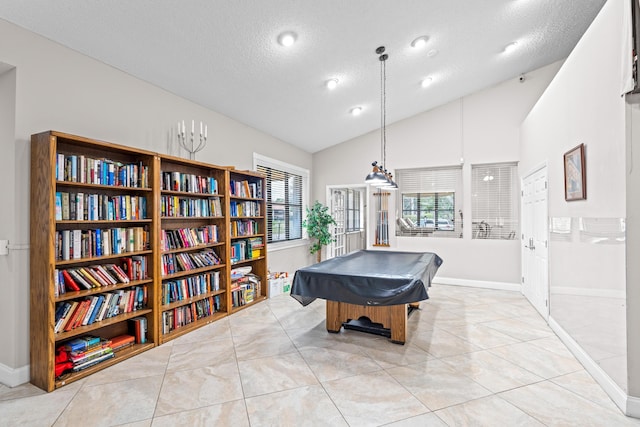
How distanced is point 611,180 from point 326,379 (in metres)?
2.59

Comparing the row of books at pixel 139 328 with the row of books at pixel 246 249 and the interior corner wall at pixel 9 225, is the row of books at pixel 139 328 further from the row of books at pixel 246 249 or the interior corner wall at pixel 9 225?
the row of books at pixel 246 249

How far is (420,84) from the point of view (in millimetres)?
4793

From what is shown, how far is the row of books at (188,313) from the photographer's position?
3289mm

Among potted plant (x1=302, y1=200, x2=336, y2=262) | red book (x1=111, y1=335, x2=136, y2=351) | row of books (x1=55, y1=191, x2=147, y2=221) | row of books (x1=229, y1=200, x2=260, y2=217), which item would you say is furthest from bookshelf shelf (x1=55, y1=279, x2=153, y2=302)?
A: potted plant (x1=302, y1=200, x2=336, y2=262)

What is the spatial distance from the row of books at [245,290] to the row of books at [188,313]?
242mm

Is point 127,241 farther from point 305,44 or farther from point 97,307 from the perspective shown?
point 305,44

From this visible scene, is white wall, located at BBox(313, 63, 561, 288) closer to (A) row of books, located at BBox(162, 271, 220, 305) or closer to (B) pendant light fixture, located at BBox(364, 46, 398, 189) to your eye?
(B) pendant light fixture, located at BBox(364, 46, 398, 189)

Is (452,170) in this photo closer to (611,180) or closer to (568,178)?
(568,178)

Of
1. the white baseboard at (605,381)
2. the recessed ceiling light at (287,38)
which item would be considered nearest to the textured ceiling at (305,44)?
the recessed ceiling light at (287,38)

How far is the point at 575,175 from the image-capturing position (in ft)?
9.33

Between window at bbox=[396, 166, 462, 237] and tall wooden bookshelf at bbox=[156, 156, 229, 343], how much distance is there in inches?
143

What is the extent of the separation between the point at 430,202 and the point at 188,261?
4.44m

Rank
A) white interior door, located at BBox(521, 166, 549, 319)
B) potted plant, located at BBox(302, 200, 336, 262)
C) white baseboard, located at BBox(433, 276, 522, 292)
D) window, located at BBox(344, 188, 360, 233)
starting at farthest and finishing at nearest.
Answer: window, located at BBox(344, 188, 360, 233), potted plant, located at BBox(302, 200, 336, 262), white baseboard, located at BBox(433, 276, 522, 292), white interior door, located at BBox(521, 166, 549, 319)

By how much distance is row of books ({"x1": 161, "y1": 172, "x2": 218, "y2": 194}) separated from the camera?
10.9 feet
